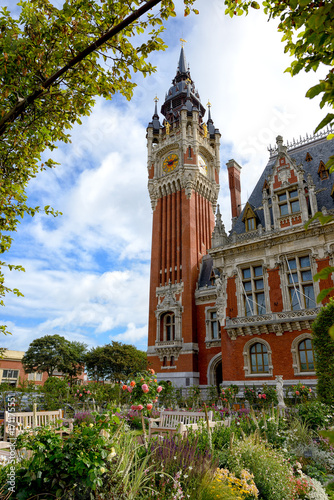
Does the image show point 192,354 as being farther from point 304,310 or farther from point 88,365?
point 88,365

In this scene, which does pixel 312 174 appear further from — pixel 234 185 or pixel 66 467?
pixel 66 467

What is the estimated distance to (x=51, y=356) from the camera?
5272 centimetres

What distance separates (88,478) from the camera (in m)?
3.81

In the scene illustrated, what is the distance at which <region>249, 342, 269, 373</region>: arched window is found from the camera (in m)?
22.8

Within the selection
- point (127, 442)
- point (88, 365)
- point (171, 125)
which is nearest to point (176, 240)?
point (171, 125)

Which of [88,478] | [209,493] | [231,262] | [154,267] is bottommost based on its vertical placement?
[209,493]

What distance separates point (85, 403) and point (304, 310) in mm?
14136

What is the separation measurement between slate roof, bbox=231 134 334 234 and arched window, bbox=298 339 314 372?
8.90 m

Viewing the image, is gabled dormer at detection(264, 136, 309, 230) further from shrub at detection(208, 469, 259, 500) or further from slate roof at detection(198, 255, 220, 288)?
shrub at detection(208, 469, 259, 500)

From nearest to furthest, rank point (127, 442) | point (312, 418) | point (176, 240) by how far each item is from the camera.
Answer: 1. point (127, 442)
2. point (312, 418)
3. point (176, 240)

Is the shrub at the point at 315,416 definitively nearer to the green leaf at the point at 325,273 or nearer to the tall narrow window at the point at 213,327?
the green leaf at the point at 325,273

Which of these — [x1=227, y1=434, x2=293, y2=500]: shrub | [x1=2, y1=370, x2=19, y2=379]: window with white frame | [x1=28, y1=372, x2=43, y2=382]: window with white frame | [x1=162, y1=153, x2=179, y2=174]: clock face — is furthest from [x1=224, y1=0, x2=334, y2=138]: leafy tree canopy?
[x1=28, y1=372, x2=43, y2=382]: window with white frame

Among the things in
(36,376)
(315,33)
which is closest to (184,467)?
(315,33)

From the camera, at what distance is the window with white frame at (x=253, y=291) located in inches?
943
